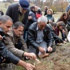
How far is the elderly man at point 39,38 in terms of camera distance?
5145mm

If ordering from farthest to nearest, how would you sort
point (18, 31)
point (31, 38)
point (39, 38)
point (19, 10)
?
point (39, 38) → point (31, 38) → point (19, 10) → point (18, 31)

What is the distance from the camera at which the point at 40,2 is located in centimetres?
2478

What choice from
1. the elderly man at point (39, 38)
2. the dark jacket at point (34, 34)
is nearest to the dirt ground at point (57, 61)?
the elderly man at point (39, 38)

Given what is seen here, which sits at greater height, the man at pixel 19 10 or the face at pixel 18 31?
the man at pixel 19 10

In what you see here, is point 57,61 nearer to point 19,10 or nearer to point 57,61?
point 57,61

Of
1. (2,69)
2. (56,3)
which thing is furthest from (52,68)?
(56,3)

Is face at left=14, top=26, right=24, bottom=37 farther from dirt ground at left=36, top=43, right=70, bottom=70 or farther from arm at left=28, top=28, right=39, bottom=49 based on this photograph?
dirt ground at left=36, top=43, right=70, bottom=70

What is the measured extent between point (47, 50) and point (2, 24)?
6.73ft

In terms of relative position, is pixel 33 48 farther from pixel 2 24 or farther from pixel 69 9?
pixel 69 9

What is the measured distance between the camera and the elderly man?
16.9 ft

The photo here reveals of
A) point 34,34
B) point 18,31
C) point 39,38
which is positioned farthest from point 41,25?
point 18,31

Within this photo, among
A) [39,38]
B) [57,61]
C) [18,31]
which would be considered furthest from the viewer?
[39,38]

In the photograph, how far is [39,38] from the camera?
17.9ft

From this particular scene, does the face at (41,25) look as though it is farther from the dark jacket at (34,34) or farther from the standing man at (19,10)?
the standing man at (19,10)
